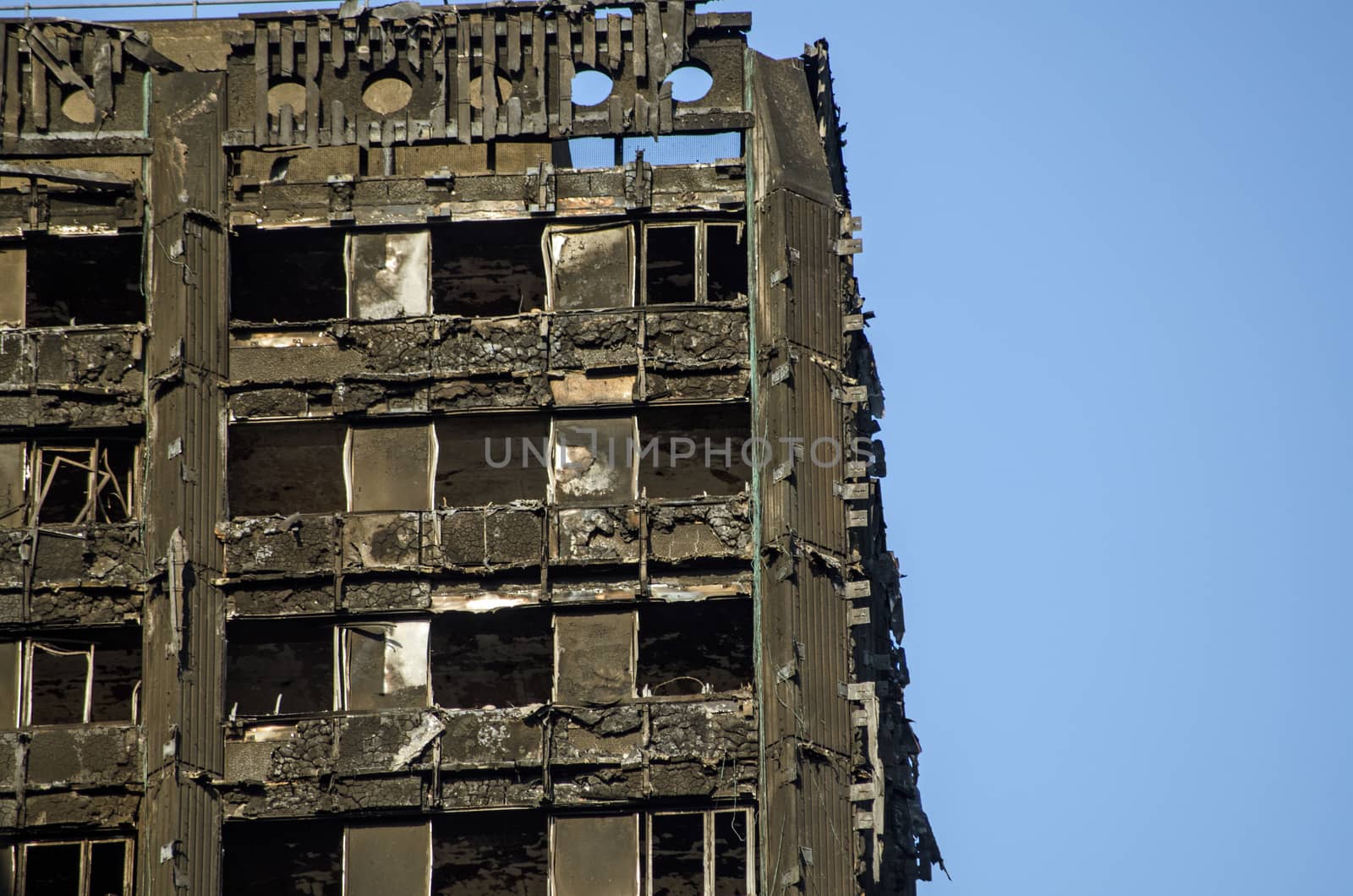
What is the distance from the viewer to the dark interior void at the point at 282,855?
43.0 m

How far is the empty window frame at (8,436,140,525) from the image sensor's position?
146 ft

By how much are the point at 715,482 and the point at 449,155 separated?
7549 mm

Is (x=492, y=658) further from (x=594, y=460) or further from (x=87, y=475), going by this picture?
(x=87, y=475)

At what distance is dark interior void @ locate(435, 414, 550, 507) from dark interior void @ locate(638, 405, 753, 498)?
5.80 feet

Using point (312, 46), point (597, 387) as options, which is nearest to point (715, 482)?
point (597, 387)

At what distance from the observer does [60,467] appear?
44.8 meters

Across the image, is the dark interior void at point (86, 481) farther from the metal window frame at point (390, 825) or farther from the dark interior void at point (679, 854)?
the dark interior void at point (679, 854)

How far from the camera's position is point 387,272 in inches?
1775

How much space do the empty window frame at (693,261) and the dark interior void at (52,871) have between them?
13.5 m

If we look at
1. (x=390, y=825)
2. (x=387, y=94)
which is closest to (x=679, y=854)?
(x=390, y=825)

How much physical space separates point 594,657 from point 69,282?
1141 cm

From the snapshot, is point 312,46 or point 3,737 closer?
point 3,737

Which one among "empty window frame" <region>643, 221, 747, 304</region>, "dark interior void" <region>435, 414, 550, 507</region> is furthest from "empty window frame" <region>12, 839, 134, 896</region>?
"empty window frame" <region>643, 221, 747, 304</region>

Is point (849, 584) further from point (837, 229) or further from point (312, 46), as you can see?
point (312, 46)
